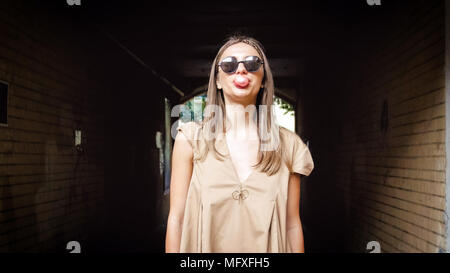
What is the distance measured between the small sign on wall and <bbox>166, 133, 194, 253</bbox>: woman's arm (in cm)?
248

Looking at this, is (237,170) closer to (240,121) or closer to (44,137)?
(240,121)

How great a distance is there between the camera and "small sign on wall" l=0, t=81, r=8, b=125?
3725mm

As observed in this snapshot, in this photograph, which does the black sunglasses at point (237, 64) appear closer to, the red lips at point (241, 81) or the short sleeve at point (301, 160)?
the red lips at point (241, 81)

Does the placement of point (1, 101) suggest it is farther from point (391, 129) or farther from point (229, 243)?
point (391, 129)

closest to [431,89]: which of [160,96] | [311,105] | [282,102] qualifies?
[311,105]

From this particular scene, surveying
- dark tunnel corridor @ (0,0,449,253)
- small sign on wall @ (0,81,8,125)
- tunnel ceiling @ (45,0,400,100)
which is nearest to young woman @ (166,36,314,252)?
dark tunnel corridor @ (0,0,449,253)

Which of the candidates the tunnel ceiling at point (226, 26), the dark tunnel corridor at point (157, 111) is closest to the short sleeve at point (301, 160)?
the dark tunnel corridor at point (157, 111)

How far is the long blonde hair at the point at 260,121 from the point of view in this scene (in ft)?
6.33

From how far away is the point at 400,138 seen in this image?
448 centimetres

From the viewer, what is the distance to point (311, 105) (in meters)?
9.31

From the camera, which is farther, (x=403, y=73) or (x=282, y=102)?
(x=282, y=102)

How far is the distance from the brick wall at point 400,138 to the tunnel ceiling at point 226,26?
0.66 m
